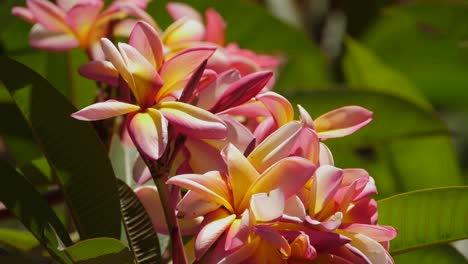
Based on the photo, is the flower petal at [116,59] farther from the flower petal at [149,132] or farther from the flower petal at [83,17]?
the flower petal at [83,17]

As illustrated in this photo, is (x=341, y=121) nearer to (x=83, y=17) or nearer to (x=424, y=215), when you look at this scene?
(x=424, y=215)

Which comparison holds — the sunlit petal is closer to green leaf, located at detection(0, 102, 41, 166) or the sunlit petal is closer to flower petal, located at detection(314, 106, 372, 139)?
flower petal, located at detection(314, 106, 372, 139)

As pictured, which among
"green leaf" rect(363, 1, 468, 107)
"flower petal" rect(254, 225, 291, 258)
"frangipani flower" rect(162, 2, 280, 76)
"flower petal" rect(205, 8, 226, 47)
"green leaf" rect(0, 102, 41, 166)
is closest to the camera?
"flower petal" rect(254, 225, 291, 258)

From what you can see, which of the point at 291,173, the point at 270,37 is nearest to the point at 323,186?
the point at 291,173

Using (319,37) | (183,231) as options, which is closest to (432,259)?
(183,231)

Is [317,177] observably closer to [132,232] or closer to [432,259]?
[132,232]

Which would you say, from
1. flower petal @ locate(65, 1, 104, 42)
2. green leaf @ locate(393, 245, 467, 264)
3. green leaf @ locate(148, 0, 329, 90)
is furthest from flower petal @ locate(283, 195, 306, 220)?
green leaf @ locate(148, 0, 329, 90)
